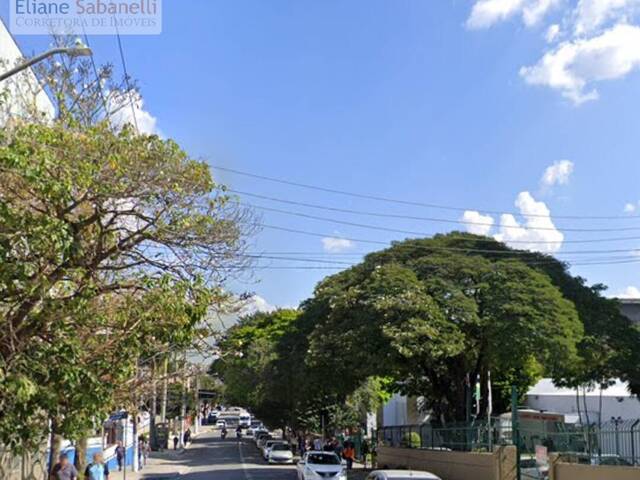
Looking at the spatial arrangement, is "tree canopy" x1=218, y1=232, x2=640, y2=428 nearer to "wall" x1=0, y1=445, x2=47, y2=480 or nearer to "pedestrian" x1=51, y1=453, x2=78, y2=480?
"wall" x1=0, y1=445, x2=47, y2=480

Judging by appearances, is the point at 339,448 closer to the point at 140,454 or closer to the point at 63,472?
the point at 140,454

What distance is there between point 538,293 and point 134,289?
A: 18.6 m

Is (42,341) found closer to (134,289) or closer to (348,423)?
(134,289)

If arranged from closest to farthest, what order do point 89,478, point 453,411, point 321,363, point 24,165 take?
point 24,165
point 89,478
point 321,363
point 453,411

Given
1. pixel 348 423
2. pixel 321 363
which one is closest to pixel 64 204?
pixel 321 363

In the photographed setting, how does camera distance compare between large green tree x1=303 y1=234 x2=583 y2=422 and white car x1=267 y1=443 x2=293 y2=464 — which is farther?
white car x1=267 y1=443 x2=293 y2=464

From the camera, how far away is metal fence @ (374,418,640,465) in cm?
1650

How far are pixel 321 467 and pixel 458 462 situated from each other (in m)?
4.67

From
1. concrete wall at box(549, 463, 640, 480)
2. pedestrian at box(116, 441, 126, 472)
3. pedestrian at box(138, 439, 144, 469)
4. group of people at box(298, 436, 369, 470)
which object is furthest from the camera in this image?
pedestrian at box(138, 439, 144, 469)

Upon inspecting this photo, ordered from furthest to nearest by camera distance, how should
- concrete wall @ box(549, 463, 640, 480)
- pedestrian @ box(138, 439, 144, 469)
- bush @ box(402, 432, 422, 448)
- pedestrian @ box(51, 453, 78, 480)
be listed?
pedestrian @ box(138, 439, 144, 469)
bush @ box(402, 432, 422, 448)
pedestrian @ box(51, 453, 78, 480)
concrete wall @ box(549, 463, 640, 480)

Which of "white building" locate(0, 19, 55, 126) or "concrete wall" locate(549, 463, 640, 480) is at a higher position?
"white building" locate(0, 19, 55, 126)

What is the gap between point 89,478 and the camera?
19.7 meters

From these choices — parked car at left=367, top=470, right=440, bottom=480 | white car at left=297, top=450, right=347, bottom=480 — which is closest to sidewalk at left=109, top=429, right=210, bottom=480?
white car at left=297, top=450, right=347, bottom=480

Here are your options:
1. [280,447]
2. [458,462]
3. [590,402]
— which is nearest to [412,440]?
[458,462]
